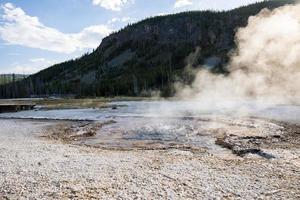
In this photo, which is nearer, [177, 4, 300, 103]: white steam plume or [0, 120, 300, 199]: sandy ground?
[0, 120, 300, 199]: sandy ground

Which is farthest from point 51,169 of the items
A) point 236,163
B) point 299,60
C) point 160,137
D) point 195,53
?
point 195,53

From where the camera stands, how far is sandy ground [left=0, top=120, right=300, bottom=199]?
14.6 metres

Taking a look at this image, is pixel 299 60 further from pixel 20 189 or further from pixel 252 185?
pixel 20 189

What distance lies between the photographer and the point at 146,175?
17.3 m

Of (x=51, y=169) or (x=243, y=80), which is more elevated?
(x=243, y=80)

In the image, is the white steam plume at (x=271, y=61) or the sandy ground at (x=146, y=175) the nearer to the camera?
the sandy ground at (x=146, y=175)

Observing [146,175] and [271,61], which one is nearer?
[146,175]

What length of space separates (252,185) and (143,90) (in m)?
121

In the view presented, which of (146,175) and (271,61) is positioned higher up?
(271,61)

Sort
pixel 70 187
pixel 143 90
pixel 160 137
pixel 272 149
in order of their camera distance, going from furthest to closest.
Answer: pixel 143 90
pixel 160 137
pixel 272 149
pixel 70 187

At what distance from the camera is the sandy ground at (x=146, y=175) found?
14.6m

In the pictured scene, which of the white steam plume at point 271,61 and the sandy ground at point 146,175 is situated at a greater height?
the white steam plume at point 271,61

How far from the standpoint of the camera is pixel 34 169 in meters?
19.0

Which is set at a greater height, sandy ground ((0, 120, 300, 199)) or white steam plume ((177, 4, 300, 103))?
white steam plume ((177, 4, 300, 103))
